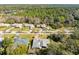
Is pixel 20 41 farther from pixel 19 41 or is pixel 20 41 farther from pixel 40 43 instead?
pixel 40 43

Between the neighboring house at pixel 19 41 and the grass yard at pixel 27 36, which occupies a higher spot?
the grass yard at pixel 27 36

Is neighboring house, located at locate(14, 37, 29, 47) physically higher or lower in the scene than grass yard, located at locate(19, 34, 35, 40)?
lower

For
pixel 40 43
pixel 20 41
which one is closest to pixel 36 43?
pixel 40 43

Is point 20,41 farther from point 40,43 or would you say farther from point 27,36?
point 40,43

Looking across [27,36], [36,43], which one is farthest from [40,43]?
[27,36]

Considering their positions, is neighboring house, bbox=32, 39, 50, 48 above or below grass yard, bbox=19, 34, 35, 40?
below

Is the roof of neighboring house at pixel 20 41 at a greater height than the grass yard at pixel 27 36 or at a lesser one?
lesser

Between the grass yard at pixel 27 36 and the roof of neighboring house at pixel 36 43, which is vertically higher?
the grass yard at pixel 27 36

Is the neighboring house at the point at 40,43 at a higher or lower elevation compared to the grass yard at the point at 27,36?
lower
